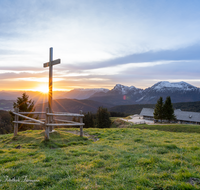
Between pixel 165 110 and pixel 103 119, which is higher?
pixel 165 110

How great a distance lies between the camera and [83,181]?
4.50 m

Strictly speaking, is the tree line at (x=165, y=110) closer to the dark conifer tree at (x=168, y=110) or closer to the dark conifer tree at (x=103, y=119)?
the dark conifer tree at (x=168, y=110)

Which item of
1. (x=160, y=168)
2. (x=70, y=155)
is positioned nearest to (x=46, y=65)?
(x=70, y=155)

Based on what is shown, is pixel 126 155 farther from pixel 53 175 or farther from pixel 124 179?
pixel 53 175

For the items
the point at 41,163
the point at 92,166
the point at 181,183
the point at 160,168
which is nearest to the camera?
the point at 181,183

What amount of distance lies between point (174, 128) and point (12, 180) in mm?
34563

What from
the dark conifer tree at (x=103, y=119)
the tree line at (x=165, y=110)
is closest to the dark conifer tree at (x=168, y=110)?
the tree line at (x=165, y=110)

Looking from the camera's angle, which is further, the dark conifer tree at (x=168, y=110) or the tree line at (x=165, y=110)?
the tree line at (x=165, y=110)

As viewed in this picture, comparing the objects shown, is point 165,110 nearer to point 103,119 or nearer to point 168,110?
point 168,110

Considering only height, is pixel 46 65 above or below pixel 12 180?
above

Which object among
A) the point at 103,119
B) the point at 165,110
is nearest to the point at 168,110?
the point at 165,110

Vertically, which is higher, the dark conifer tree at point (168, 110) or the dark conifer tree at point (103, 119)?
the dark conifer tree at point (168, 110)

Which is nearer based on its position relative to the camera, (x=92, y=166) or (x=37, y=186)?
(x=37, y=186)

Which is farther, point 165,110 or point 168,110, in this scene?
point 165,110
